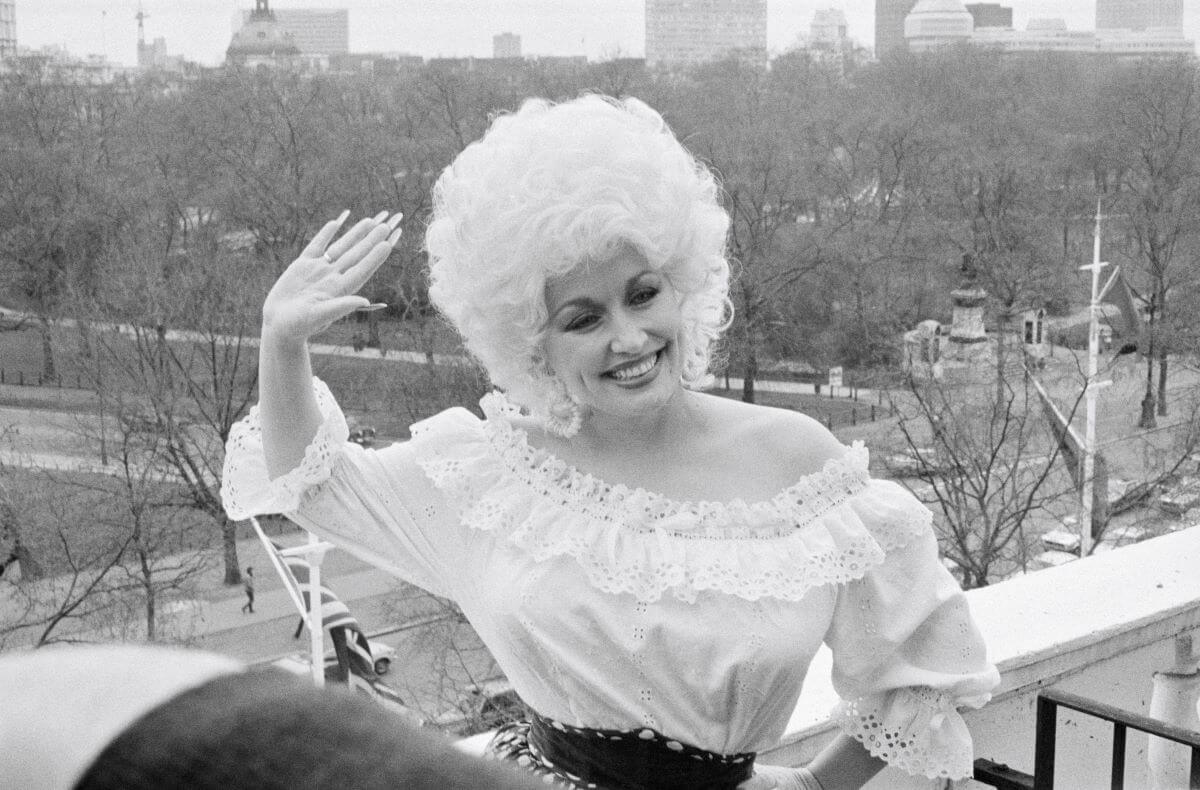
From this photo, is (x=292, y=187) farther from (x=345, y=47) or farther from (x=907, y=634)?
(x=345, y=47)

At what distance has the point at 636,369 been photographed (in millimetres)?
1931

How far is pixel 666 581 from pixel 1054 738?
1.96 ft

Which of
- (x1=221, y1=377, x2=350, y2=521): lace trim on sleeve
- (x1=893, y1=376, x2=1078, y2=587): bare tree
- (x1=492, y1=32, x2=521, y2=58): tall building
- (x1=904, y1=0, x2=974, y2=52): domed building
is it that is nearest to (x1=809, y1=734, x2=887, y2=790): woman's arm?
(x1=221, y1=377, x2=350, y2=521): lace trim on sleeve

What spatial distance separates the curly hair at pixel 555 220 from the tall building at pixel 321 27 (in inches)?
5231

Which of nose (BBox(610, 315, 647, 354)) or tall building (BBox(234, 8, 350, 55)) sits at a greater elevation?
tall building (BBox(234, 8, 350, 55))

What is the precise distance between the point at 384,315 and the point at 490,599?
23.4m

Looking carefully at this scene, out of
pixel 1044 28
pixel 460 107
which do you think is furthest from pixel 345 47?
pixel 460 107

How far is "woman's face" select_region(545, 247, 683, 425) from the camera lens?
1898 mm

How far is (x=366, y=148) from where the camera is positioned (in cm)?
2647

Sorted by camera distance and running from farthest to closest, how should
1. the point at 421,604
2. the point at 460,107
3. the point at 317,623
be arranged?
1. the point at 460,107
2. the point at 421,604
3. the point at 317,623

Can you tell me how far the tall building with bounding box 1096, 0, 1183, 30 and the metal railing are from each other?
434ft

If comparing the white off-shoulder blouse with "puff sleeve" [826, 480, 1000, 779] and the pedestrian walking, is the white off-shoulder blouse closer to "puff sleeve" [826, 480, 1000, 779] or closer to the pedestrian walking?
"puff sleeve" [826, 480, 1000, 779]

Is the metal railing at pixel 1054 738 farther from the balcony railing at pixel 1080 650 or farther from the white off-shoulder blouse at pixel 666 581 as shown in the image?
the balcony railing at pixel 1080 650

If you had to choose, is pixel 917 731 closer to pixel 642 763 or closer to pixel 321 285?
pixel 642 763
